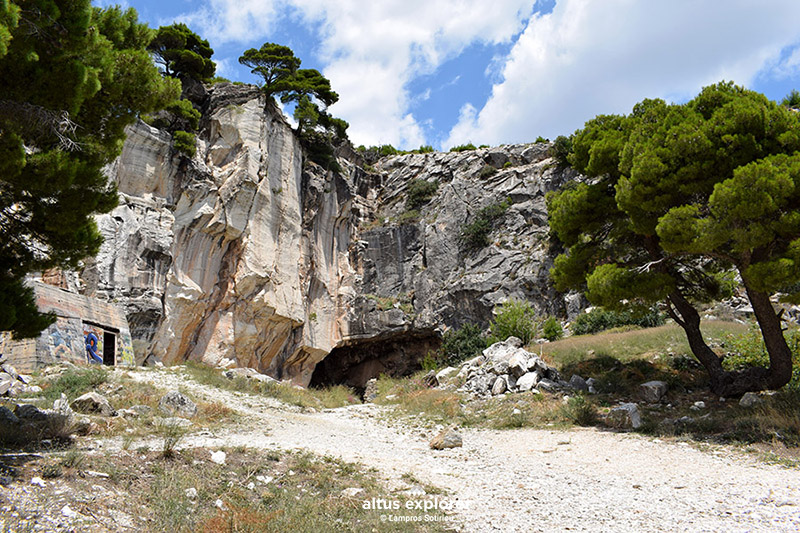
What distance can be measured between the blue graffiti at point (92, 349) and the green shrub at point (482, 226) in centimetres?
2050

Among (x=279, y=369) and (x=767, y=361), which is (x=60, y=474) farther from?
(x=279, y=369)

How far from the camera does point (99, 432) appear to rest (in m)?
7.25

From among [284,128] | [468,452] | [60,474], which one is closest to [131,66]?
[60,474]

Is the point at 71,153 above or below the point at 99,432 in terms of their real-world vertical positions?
above

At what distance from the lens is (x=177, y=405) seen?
1020cm

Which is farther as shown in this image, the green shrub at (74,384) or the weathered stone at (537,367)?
the weathered stone at (537,367)

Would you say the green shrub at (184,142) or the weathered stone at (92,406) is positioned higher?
the green shrub at (184,142)

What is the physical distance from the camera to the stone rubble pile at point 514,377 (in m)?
13.4

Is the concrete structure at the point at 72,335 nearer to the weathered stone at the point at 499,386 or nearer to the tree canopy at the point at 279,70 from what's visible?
the weathered stone at the point at 499,386

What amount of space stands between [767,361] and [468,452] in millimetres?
8555

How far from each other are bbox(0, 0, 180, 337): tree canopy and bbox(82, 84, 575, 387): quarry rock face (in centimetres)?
1241

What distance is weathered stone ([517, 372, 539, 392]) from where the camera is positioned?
1346 cm

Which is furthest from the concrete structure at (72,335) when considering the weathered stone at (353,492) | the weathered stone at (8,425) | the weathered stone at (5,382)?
the weathered stone at (353,492)

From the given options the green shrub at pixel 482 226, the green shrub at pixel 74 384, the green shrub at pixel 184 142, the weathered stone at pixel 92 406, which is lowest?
the weathered stone at pixel 92 406
